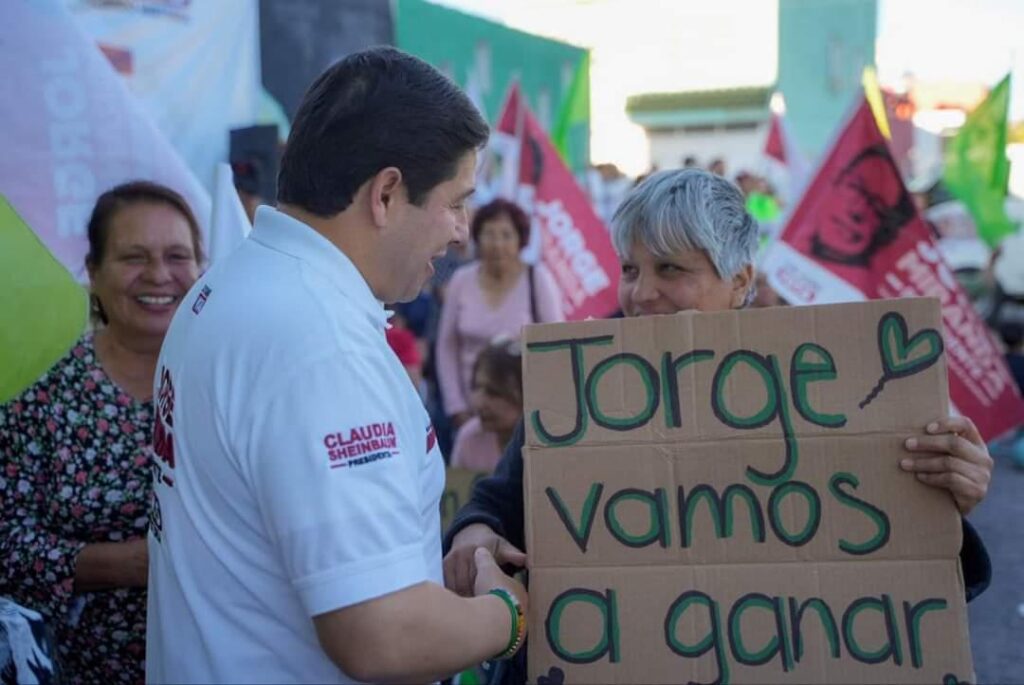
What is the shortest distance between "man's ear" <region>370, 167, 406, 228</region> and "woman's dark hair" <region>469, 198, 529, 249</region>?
14.2ft

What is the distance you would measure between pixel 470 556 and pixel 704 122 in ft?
111

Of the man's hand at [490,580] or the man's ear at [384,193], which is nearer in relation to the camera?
the man's ear at [384,193]

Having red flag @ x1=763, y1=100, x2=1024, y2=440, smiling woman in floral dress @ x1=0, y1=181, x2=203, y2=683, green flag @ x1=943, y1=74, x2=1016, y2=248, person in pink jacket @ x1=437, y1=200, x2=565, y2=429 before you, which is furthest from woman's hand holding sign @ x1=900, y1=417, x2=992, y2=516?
green flag @ x1=943, y1=74, x2=1016, y2=248

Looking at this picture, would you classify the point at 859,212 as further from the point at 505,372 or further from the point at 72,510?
the point at 72,510

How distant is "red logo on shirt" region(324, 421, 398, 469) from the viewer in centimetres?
138

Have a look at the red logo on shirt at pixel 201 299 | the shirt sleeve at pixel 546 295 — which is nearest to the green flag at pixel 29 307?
the red logo on shirt at pixel 201 299

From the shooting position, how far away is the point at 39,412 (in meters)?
2.43

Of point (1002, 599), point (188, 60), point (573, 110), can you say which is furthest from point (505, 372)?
point (573, 110)

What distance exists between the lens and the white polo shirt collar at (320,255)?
5.01ft

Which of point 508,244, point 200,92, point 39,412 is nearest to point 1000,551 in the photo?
point 508,244

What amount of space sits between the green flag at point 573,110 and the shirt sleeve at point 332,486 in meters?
7.74

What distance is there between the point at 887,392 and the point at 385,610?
0.86m

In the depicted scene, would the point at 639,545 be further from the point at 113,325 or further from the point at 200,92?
the point at 200,92

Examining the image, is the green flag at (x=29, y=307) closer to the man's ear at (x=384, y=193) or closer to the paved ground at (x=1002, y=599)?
the man's ear at (x=384, y=193)
